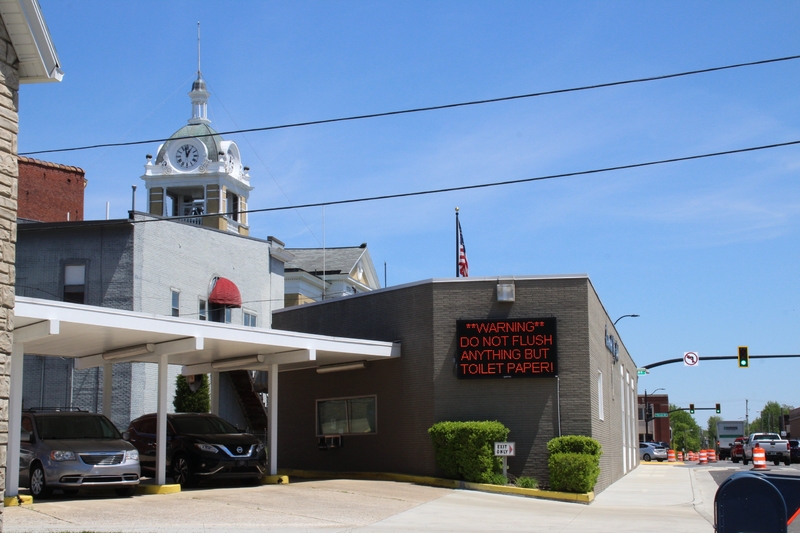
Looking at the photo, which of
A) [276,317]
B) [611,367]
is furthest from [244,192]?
[611,367]

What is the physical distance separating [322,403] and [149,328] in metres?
9.38

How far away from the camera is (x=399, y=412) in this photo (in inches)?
916

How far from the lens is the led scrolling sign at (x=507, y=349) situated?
2202 centimetres

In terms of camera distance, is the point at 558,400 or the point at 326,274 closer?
the point at 558,400

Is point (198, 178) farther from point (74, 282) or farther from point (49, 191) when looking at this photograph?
point (74, 282)

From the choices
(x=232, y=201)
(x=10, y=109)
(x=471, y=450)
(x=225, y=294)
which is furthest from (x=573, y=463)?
(x=232, y=201)

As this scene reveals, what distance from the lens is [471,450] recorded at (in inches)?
832

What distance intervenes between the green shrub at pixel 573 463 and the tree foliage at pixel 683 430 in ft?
401

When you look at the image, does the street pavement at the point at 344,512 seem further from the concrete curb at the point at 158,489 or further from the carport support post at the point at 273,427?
the carport support post at the point at 273,427

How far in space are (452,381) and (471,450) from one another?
1.94 metres

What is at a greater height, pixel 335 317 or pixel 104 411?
pixel 335 317

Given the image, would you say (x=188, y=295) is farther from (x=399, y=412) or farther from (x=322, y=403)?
(x=399, y=412)

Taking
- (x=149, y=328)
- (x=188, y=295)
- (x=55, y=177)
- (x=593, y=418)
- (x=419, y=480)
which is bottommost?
(x=419, y=480)

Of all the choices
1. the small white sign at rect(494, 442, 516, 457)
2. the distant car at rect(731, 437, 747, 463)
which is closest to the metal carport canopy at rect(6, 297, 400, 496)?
the small white sign at rect(494, 442, 516, 457)
